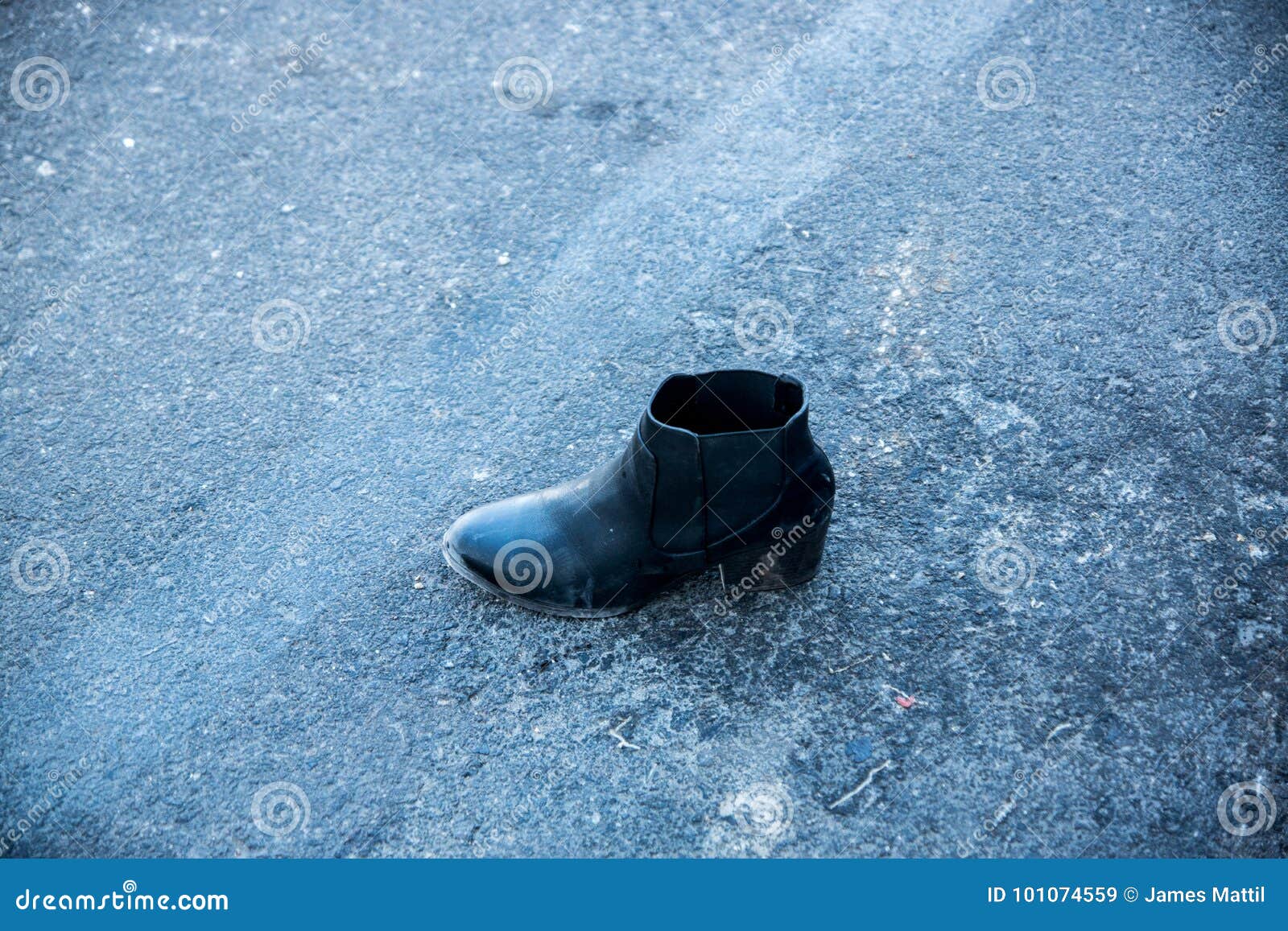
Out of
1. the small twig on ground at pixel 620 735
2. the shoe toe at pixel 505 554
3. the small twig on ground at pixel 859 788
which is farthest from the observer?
the shoe toe at pixel 505 554

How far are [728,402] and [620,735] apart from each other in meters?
0.73

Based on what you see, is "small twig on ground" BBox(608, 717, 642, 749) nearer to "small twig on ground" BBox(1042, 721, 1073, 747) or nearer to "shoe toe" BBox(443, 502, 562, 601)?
"shoe toe" BBox(443, 502, 562, 601)

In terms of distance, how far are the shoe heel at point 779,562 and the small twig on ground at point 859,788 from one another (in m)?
0.43

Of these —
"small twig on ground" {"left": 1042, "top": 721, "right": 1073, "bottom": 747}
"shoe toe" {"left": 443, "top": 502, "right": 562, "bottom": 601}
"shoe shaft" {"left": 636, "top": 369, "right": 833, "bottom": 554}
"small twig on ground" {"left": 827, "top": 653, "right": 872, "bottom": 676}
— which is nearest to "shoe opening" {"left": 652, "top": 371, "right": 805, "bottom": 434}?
"shoe shaft" {"left": 636, "top": 369, "right": 833, "bottom": 554}

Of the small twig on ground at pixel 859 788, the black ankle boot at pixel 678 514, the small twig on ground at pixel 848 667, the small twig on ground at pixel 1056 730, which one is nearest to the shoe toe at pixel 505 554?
the black ankle boot at pixel 678 514

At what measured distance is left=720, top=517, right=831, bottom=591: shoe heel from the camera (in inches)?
84.1

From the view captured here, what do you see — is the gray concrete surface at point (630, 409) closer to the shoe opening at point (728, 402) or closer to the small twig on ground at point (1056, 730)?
the small twig on ground at point (1056, 730)

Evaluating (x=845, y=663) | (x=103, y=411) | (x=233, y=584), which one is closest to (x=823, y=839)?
(x=845, y=663)

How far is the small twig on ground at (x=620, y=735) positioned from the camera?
2.08m

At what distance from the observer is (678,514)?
208 centimetres

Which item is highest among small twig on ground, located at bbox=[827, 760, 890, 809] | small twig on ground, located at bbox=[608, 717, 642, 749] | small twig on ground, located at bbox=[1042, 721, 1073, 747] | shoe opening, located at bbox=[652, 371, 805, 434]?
shoe opening, located at bbox=[652, 371, 805, 434]

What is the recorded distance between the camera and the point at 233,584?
7.92 ft

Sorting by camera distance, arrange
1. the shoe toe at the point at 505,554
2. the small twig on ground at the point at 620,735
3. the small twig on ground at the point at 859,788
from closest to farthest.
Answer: the small twig on ground at the point at 859,788
the small twig on ground at the point at 620,735
the shoe toe at the point at 505,554

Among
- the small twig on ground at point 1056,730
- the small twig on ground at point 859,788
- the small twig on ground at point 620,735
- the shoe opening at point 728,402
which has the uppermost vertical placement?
the shoe opening at point 728,402
